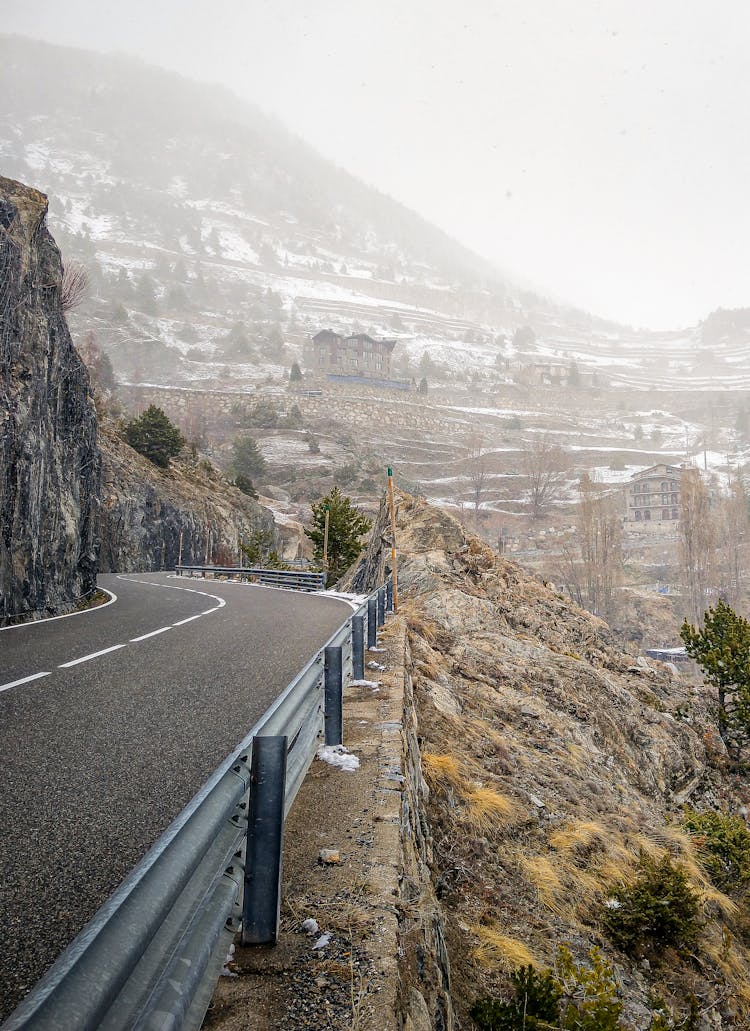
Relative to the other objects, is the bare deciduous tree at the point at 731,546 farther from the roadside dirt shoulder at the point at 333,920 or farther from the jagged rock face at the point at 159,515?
the roadside dirt shoulder at the point at 333,920

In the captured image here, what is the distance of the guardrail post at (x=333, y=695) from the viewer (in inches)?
168

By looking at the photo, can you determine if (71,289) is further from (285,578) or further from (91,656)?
(91,656)

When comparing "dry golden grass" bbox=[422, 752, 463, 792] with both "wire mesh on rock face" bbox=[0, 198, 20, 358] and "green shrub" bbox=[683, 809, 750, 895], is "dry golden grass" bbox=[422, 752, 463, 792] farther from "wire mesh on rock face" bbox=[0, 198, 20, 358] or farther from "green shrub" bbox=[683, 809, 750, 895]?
"wire mesh on rock face" bbox=[0, 198, 20, 358]

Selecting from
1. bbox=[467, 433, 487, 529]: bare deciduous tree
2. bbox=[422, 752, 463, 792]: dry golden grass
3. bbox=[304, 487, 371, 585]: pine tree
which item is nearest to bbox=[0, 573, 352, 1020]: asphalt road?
bbox=[422, 752, 463, 792]: dry golden grass

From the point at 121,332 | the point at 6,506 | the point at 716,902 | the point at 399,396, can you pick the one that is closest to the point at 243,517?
the point at 6,506

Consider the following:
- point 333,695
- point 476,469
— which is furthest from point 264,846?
point 476,469

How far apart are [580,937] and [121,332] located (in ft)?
460

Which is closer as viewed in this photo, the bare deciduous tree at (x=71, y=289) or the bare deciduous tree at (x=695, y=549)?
the bare deciduous tree at (x=71, y=289)

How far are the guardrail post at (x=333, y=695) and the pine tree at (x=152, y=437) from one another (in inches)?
1687

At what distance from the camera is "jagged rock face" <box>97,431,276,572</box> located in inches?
1476

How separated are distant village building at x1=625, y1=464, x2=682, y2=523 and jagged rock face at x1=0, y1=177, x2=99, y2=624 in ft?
270

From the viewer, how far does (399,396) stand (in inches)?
4705

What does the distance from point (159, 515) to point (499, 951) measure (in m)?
39.6

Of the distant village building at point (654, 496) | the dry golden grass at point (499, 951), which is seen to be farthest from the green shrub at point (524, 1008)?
the distant village building at point (654, 496)
